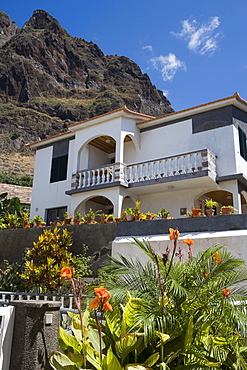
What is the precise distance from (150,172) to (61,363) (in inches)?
488

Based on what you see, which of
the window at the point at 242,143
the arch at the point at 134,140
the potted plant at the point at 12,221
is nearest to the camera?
the potted plant at the point at 12,221

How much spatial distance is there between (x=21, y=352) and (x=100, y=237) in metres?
7.06

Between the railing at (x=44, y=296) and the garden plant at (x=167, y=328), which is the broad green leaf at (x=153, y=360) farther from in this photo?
the railing at (x=44, y=296)

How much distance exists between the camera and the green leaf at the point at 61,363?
316cm

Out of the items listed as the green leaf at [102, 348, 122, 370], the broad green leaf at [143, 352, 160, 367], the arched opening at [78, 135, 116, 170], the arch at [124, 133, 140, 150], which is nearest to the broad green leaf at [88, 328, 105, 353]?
the green leaf at [102, 348, 122, 370]

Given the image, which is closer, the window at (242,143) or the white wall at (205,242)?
the white wall at (205,242)

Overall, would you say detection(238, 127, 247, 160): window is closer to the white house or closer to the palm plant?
the white house

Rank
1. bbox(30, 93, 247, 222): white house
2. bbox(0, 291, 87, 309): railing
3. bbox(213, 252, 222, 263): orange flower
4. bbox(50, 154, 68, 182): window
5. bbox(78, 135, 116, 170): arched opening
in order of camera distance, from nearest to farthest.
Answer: bbox(213, 252, 222, 263): orange flower, bbox(0, 291, 87, 309): railing, bbox(30, 93, 247, 222): white house, bbox(78, 135, 116, 170): arched opening, bbox(50, 154, 68, 182): window

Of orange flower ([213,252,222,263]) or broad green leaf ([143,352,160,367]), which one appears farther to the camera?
orange flower ([213,252,222,263])

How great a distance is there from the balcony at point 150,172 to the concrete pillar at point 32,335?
10756 millimetres

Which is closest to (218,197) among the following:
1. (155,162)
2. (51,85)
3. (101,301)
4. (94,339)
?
(155,162)

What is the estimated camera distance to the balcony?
542 inches

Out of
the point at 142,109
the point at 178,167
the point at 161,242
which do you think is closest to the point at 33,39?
the point at 142,109

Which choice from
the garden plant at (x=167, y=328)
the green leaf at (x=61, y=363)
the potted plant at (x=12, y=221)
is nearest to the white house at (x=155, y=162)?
the potted plant at (x=12, y=221)
